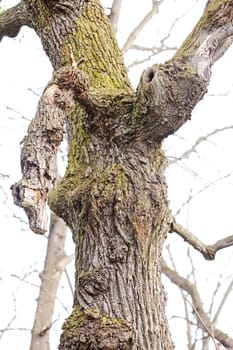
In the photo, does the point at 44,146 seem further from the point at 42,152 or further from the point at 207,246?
the point at 207,246

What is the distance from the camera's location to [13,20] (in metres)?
2.71

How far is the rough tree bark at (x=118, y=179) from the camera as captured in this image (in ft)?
5.23

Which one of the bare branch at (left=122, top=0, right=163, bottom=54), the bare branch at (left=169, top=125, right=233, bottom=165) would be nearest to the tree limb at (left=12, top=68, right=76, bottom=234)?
the bare branch at (left=169, top=125, right=233, bottom=165)

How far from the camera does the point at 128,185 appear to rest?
182cm

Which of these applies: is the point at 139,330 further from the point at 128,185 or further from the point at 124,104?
the point at 124,104

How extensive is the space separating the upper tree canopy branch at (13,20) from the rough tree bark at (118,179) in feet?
2.33

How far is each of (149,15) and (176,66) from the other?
508cm

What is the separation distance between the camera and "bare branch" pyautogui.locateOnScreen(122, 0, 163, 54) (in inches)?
257

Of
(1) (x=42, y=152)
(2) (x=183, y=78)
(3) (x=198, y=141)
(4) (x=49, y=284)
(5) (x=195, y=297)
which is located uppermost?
(3) (x=198, y=141)

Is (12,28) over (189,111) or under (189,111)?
over

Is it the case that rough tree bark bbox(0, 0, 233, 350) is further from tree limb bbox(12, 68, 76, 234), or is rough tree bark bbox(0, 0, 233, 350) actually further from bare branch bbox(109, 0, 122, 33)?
bare branch bbox(109, 0, 122, 33)

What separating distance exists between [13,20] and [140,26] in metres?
4.14

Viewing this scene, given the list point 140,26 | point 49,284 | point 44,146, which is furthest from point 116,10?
point 44,146

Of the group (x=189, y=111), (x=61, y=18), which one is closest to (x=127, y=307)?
(x=189, y=111)
